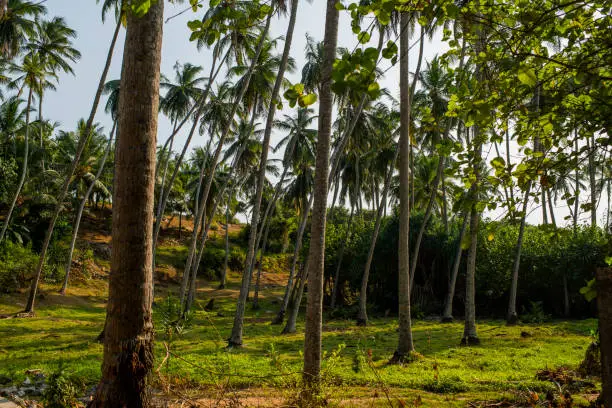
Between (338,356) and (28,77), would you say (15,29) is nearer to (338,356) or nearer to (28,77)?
(28,77)

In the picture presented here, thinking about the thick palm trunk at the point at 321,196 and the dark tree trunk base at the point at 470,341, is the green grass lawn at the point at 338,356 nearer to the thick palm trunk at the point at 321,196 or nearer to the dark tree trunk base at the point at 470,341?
the dark tree trunk base at the point at 470,341

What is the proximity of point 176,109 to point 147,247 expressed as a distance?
24093 mm

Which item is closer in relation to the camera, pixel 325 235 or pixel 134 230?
pixel 134 230

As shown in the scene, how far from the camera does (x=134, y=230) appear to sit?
3.41 meters

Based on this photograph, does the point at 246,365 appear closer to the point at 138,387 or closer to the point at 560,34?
the point at 138,387

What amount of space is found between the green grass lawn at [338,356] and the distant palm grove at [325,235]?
100 millimetres

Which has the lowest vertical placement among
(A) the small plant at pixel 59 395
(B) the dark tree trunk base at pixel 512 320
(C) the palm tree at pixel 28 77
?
(B) the dark tree trunk base at pixel 512 320

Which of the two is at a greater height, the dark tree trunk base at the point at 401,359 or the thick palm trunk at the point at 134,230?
the thick palm trunk at the point at 134,230

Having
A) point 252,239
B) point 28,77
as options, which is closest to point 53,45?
point 28,77

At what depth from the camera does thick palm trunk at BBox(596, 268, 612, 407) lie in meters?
1.83

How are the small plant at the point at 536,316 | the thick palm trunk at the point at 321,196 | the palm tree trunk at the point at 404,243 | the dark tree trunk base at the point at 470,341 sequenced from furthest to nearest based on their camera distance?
the small plant at the point at 536,316 < the dark tree trunk base at the point at 470,341 < the palm tree trunk at the point at 404,243 < the thick palm trunk at the point at 321,196

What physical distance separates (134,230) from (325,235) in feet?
41.1

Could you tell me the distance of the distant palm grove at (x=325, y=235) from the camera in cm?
288

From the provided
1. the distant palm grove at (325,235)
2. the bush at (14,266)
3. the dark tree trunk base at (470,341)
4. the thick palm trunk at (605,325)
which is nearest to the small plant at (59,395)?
the distant palm grove at (325,235)
